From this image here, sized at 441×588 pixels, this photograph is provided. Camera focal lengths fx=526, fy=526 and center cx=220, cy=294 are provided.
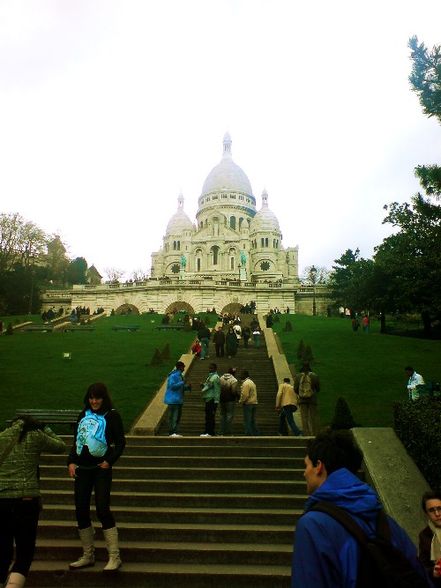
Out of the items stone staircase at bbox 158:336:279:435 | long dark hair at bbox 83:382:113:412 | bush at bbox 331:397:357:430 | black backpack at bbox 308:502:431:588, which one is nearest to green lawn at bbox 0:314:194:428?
stone staircase at bbox 158:336:279:435

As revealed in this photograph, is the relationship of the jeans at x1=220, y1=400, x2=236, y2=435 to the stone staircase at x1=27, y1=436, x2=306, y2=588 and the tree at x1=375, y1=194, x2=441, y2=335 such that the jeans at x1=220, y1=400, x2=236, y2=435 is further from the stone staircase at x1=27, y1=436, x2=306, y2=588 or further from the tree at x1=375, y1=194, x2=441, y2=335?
the tree at x1=375, y1=194, x2=441, y2=335

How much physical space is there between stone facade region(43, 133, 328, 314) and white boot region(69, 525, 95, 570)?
163 feet

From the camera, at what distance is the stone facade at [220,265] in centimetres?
5659

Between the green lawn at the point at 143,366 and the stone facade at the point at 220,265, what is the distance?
2200 centimetres

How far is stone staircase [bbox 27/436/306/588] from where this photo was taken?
5.89 meters

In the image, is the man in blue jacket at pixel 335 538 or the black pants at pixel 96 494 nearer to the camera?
the man in blue jacket at pixel 335 538

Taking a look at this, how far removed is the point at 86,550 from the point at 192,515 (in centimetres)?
176

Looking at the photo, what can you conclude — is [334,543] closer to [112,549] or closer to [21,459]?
[21,459]

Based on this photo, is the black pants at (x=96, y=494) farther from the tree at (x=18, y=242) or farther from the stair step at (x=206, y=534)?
the tree at (x=18, y=242)

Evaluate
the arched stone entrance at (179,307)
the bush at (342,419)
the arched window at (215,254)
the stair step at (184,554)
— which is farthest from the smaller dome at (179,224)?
the stair step at (184,554)

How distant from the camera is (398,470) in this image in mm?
8109

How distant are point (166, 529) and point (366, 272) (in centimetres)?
3184

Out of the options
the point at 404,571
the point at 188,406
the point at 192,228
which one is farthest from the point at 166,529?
the point at 192,228

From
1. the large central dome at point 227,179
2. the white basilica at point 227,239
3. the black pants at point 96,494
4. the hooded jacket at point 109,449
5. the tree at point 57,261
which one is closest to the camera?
the black pants at point 96,494
